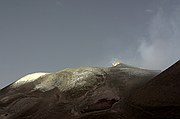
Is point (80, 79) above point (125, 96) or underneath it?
above

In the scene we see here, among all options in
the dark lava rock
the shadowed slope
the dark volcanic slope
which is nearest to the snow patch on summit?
the dark lava rock

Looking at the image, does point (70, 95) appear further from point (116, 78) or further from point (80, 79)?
point (116, 78)

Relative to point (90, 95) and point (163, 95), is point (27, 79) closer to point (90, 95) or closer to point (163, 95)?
point (90, 95)

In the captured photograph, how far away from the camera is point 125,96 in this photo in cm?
1291

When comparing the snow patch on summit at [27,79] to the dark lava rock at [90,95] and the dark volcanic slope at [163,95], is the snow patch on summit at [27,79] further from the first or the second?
the dark volcanic slope at [163,95]

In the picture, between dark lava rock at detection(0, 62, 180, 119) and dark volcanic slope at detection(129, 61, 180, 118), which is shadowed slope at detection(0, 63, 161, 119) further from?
dark volcanic slope at detection(129, 61, 180, 118)

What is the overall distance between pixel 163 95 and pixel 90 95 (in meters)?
4.71

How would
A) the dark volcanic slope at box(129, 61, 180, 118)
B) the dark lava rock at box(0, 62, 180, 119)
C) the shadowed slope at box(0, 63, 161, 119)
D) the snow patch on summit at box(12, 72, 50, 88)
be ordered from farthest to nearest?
the snow patch on summit at box(12, 72, 50, 88) → the shadowed slope at box(0, 63, 161, 119) → the dark lava rock at box(0, 62, 180, 119) → the dark volcanic slope at box(129, 61, 180, 118)

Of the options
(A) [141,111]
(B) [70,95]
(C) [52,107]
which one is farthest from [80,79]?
(A) [141,111]

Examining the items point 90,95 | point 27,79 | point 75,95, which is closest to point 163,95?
point 90,95

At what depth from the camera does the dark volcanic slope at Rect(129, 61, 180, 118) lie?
398 inches

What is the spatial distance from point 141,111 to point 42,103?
6.51 meters

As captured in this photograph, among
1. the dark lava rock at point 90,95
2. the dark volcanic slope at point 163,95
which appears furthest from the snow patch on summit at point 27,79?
the dark volcanic slope at point 163,95

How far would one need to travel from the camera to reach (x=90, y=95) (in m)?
14.0
